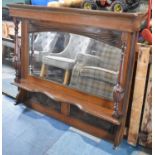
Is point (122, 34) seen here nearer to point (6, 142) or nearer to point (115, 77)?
point (115, 77)

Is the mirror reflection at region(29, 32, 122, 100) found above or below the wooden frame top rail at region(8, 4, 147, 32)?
below

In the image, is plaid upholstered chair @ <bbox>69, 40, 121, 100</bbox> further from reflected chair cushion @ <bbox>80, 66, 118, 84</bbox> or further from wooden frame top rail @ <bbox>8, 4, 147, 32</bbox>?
wooden frame top rail @ <bbox>8, 4, 147, 32</bbox>

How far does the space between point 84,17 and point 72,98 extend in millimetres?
797

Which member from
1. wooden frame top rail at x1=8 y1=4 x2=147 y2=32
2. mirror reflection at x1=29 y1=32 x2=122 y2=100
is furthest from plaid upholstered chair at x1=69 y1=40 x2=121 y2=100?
wooden frame top rail at x1=8 y1=4 x2=147 y2=32

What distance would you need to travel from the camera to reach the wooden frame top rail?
5.19 feet

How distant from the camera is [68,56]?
7.30ft

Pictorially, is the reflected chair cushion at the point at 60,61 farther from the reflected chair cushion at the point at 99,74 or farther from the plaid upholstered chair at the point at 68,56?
the reflected chair cushion at the point at 99,74

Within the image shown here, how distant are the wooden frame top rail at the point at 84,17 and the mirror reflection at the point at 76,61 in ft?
0.45

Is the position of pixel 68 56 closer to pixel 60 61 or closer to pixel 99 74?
pixel 60 61

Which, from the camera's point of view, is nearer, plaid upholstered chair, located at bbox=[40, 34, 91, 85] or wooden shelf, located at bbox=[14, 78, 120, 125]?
wooden shelf, located at bbox=[14, 78, 120, 125]

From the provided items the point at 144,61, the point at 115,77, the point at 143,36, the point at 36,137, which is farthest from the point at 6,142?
the point at 143,36

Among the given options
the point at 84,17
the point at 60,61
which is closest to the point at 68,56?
the point at 60,61

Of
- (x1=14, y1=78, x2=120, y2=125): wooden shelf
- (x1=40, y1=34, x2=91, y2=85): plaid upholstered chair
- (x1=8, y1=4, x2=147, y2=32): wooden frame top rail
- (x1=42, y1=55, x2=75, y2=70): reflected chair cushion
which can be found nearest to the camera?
(x1=8, y1=4, x2=147, y2=32): wooden frame top rail

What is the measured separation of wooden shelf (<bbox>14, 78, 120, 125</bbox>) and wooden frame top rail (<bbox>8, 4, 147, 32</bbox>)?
71 centimetres
